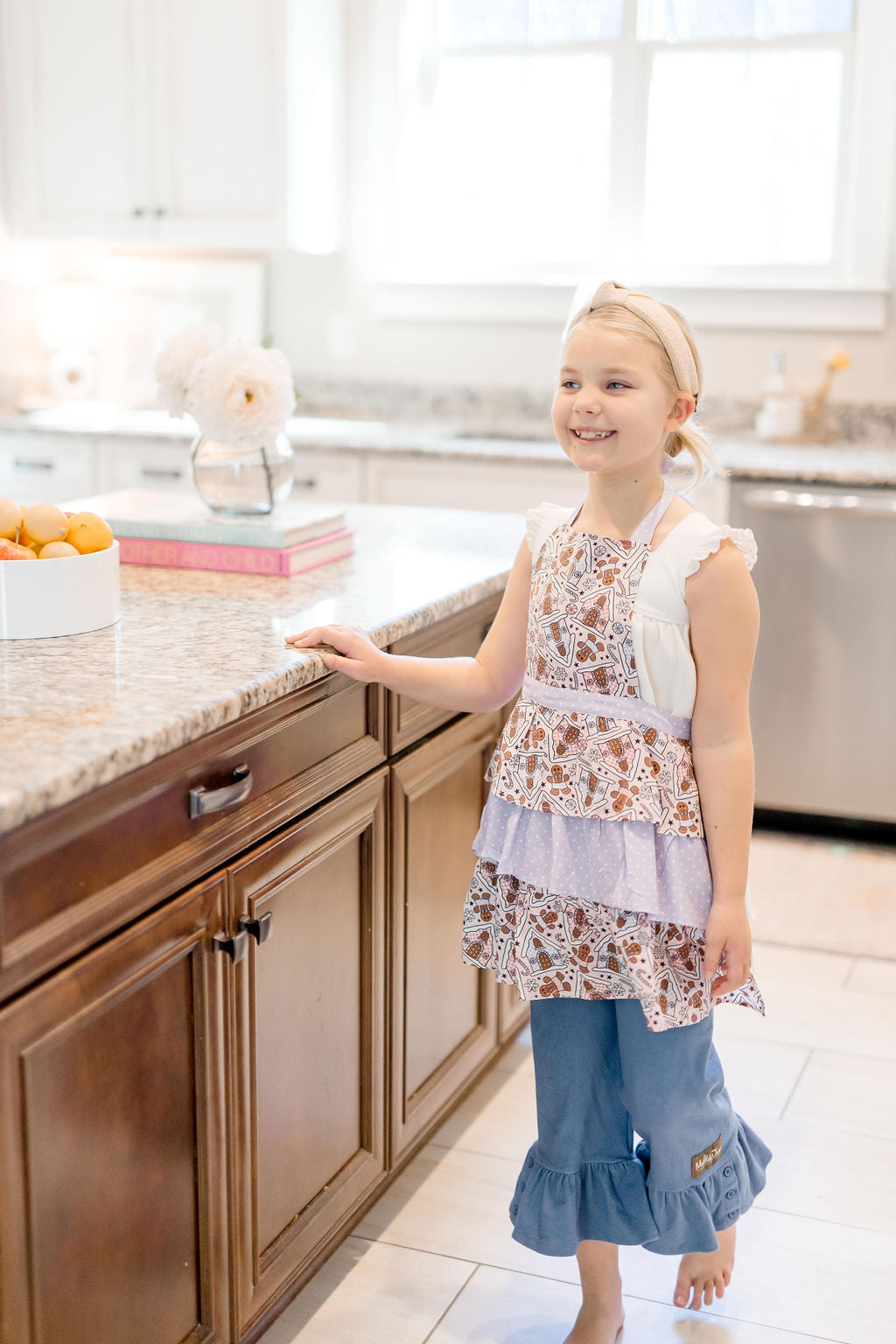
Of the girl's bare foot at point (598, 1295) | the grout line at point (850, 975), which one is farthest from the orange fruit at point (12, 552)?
the grout line at point (850, 975)

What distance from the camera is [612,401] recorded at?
1.45 meters

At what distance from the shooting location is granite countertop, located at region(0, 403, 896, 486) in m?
3.40

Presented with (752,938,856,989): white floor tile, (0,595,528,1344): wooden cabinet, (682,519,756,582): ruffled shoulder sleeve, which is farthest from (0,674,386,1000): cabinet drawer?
(752,938,856,989): white floor tile

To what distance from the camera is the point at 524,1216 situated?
5.53ft

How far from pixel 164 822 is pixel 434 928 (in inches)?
→ 30.7

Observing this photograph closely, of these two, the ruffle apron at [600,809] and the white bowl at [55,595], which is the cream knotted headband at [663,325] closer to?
the ruffle apron at [600,809]

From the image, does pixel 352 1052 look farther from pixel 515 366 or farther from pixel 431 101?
pixel 431 101

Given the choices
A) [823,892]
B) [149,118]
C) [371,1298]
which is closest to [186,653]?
[371,1298]

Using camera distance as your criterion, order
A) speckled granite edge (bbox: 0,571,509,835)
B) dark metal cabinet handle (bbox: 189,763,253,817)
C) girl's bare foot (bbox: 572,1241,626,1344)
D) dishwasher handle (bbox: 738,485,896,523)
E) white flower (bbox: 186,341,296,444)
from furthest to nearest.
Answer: dishwasher handle (bbox: 738,485,896,523), white flower (bbox: 186,341,296,444), girl's bare foot (bbox: 572,1241,626,1344), dark metal cabinet handle (bbox: 189,763,253,817), speckled granite edge (bbox: 0,571,509,835)

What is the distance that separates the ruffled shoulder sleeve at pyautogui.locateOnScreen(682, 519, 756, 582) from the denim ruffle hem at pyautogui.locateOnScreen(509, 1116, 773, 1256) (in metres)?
0.72

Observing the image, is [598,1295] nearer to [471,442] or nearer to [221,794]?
[221,794]

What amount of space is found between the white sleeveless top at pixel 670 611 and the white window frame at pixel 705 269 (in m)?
2.69

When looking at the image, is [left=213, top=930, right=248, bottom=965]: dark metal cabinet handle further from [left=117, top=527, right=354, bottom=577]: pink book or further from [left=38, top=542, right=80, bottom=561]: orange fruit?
[left=117, top=527, right=354, bottom=577]: pink book

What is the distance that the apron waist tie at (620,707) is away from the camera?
4.92ft
